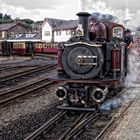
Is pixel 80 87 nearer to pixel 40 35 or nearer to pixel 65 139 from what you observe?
pixel 65 139

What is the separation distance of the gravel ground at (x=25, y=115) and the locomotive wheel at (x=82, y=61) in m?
1.31

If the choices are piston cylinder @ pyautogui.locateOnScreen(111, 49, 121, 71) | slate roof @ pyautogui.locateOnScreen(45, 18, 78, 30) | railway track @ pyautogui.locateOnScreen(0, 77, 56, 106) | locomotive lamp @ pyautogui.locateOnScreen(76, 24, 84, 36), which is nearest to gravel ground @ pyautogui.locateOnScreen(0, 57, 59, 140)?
railway track @ pyautogui.locateOnScreen(0, 77, 56, 106)

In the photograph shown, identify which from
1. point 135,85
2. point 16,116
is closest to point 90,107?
point 16,116

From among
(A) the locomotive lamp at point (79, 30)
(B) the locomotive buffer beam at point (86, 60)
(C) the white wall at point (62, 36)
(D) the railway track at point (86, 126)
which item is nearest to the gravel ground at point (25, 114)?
(D) the railway track at point (86, 126)

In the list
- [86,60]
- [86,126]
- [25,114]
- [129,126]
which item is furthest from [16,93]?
[129,126]

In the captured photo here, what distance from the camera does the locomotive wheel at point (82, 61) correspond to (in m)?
9.83

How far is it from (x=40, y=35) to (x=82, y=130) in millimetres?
66215

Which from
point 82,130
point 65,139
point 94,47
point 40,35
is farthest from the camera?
point 40,35

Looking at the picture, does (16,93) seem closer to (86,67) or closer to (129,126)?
(86,67)

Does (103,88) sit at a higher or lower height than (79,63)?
lower

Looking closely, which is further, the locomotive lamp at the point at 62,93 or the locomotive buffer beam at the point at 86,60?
the locomotive lamp at the point at 62,93

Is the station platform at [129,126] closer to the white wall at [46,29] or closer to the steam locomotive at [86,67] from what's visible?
the steam locomotive at [86,67]

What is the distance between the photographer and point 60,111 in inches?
391

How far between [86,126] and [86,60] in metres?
2.19
